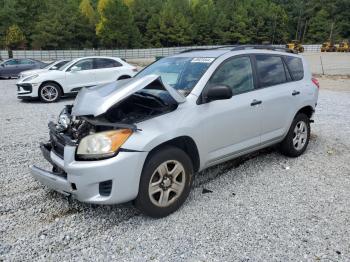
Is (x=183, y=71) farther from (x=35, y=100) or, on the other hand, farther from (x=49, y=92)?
(x=35, y=100)

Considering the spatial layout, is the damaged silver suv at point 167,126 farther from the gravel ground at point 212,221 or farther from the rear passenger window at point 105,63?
the rear passenger window at point 105,63

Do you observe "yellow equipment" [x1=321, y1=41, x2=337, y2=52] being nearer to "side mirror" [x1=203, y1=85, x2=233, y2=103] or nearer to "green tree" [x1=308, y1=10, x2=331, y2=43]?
"green tree" [x1=308, y1=10, x2=331, y2=43]

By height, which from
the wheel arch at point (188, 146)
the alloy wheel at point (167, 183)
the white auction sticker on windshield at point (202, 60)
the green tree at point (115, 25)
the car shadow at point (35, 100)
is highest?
the green tree at point (115, 25)

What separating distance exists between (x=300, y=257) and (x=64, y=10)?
218 ft

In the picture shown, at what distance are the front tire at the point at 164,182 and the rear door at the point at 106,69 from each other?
851 cm

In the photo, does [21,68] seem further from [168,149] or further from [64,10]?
[64,10]

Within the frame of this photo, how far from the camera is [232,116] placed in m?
3.97

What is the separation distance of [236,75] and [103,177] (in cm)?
217

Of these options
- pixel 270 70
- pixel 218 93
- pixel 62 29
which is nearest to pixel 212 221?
pixel 218 93

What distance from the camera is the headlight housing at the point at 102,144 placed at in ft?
9.97

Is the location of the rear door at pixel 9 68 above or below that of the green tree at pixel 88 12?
below

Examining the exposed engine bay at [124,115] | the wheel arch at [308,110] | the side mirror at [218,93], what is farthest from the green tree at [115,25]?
the side mirror at [218,93]

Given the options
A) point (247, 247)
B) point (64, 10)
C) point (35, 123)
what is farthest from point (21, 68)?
point (64, 10)

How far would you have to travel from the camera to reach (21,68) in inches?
776
